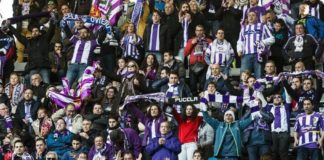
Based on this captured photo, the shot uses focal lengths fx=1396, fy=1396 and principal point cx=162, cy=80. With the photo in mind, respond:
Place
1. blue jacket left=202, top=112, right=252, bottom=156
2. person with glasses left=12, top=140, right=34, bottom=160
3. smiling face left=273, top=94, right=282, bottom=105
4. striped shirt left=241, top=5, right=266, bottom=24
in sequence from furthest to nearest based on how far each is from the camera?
striped shirt left=241, top=5, right=266, bottom=24, person with glasses left=12, top=140, right=34, bottom=160, smiling face left=273, top=94, right=282, bottom=105, blue jacket left=202, top=112, right=252, bottom=156

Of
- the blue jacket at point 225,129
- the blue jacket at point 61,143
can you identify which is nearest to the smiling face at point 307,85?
the blue jacket at point 225,129

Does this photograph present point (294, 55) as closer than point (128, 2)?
Yes

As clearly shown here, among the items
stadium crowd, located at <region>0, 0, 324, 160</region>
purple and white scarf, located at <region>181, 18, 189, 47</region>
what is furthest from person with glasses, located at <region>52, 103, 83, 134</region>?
purple and white scarf, located at <region>181, 18, 189, 47</region>

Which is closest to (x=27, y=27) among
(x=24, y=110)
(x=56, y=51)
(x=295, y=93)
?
(x=56, y=51)

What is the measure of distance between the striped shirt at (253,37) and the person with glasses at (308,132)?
2.65 meters

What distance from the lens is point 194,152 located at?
23.0 metres

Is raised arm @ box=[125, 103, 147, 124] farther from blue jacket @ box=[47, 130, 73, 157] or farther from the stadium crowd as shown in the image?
blue jacket @ box=[47, 130, 73, 157]

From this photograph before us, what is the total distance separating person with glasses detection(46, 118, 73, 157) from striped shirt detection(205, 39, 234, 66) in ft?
10.5

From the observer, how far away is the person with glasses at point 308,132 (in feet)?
Result: 77.3

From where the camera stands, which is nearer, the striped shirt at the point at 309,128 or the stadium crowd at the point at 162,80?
the striped shirt at the point at 309,128

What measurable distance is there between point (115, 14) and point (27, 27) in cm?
204

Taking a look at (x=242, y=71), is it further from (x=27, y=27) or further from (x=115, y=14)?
(x=27, y=27)

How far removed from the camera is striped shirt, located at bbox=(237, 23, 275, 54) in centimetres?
2619

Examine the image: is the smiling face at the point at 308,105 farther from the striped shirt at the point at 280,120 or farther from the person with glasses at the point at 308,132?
the striped shirt at the point at 280,120
